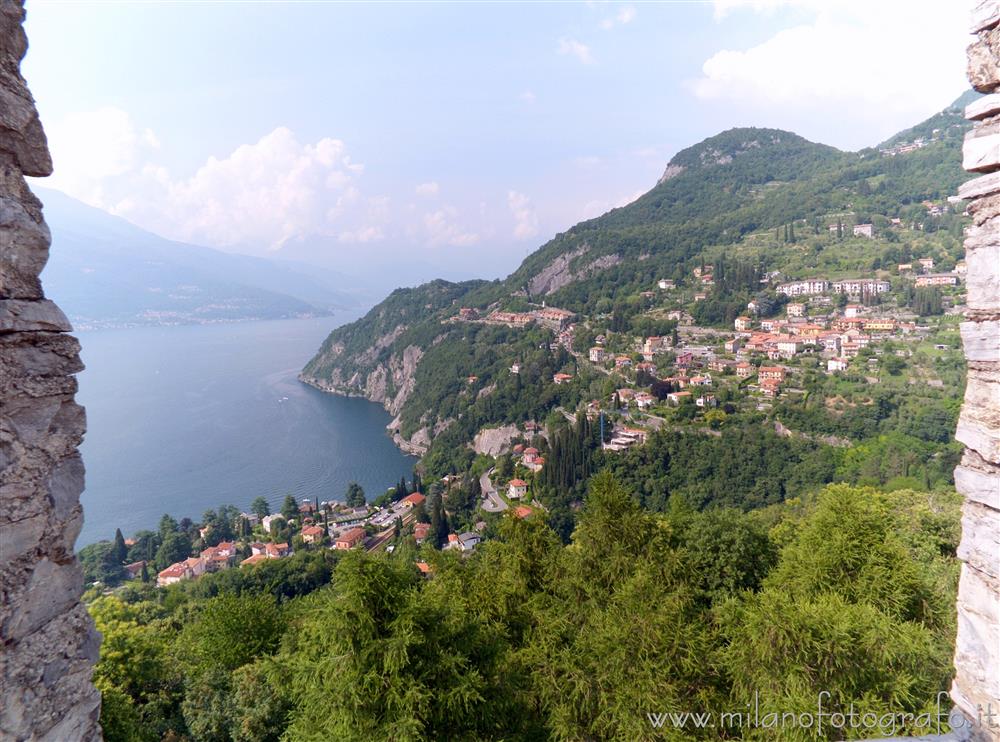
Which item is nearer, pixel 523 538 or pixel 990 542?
pixel 990 542

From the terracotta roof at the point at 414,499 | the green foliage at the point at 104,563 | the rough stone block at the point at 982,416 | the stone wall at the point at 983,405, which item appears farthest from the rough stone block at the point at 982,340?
the terracotta roof at the point at 414,499

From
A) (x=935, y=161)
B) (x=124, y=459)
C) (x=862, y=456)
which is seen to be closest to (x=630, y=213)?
(x=935, y=161)

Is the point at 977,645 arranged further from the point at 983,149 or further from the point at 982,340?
the point at 983,149

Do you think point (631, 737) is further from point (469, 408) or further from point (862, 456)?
point (469, 408)

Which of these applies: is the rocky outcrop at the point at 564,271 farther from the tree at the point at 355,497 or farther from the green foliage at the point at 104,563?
the green foliage at the point at 104,563

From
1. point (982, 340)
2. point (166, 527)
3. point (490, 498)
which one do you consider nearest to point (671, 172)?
point (490, 498)

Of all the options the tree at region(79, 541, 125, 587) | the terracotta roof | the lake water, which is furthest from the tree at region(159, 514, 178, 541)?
the terracotta roof
